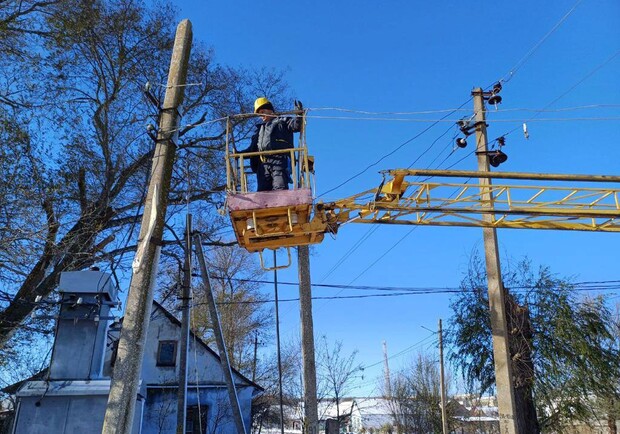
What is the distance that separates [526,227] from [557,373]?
650 cm

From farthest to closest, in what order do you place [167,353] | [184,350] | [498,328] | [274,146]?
[167,353] → [184,350] → [498,328] → [274,146]

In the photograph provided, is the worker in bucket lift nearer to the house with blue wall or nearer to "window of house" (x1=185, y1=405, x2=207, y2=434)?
the house with blue wall

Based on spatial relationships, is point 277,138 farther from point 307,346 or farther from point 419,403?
point 419,403

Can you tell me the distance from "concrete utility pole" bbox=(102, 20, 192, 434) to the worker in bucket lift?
130 centimetres

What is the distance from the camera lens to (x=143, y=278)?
575cm

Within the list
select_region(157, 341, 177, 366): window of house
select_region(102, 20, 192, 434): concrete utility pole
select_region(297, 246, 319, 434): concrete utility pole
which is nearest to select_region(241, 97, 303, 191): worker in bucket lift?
select_region(102, 20, 192, 434): concrete utility pole

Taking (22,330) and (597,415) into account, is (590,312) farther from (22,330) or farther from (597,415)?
(22,330)

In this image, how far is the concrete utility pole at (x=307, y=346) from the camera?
30.1 ft

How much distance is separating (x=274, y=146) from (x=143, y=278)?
280 cm

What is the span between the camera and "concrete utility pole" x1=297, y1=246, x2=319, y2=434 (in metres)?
9.16

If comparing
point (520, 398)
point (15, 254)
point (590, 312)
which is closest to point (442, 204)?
point (520, 398)

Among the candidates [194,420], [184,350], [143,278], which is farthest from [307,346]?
[194,420]

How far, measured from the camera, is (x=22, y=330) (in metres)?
12.9

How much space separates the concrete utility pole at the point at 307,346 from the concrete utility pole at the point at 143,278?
14.0ft
